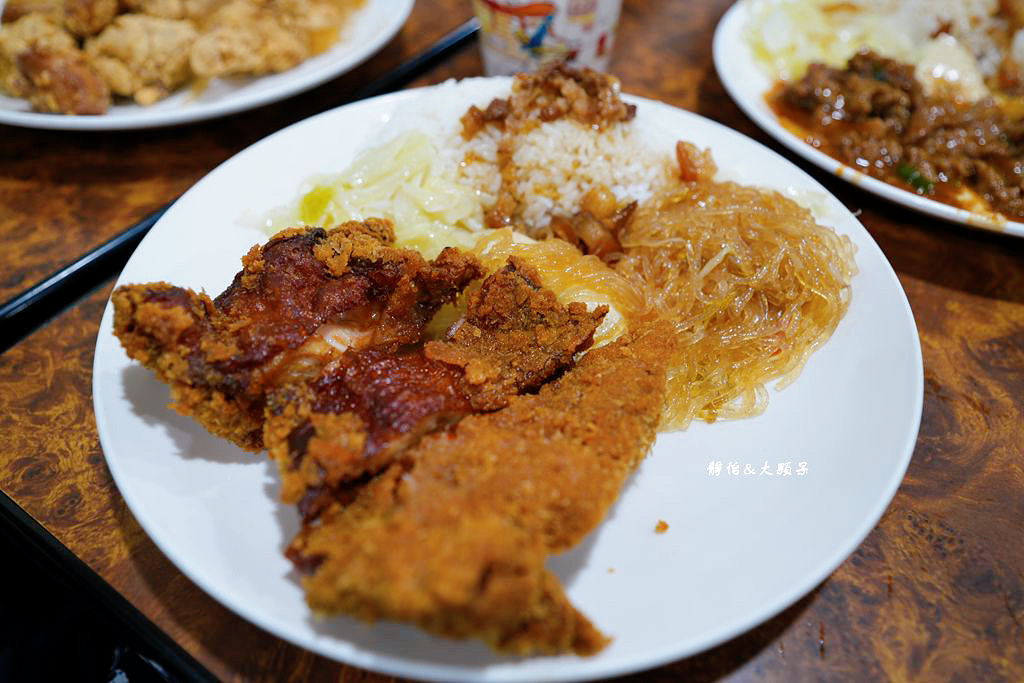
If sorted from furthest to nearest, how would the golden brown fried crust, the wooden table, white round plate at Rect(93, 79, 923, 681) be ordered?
the golden brown fried crust, the wooden table, white round plate at Rect(93, 79, 923, 681)

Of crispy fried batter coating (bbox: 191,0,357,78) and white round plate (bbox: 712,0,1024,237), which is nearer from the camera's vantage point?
white round plate (bbox: 712,0,1024,237)

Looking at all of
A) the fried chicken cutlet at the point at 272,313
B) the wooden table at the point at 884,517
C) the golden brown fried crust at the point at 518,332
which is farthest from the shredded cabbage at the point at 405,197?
the wooden table at the point at 884,517

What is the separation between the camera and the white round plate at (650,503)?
1.57m

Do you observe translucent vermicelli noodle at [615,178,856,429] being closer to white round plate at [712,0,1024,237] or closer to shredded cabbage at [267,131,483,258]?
white round plate at [712,0,1024,237]

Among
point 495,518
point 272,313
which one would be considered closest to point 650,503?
point 495,518

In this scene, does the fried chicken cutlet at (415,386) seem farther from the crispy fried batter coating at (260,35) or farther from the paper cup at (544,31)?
the crispy fried batter coating at (260,35)

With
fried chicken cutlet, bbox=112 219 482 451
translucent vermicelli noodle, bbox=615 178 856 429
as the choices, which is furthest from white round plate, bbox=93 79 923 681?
fried chicken cutlet, bbox=112 219 482 451

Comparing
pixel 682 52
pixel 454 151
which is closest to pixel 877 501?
pixel 454 151

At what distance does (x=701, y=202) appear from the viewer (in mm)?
2873

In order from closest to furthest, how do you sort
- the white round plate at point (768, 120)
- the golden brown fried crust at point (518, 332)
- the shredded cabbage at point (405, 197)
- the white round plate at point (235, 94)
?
the golden brown fried crust at point (518, 332) → the shredded cabbage at point (405, 197) → the white round plate at point (768, 120) → the white round plate at point (235, 94)

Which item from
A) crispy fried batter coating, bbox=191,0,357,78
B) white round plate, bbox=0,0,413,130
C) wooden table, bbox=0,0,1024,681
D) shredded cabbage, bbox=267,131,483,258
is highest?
crispy fried batter coating, bbox=191,0,357,78

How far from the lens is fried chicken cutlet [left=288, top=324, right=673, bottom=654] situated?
54.2 inches

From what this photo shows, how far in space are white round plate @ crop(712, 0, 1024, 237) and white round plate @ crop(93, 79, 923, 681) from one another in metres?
0.65

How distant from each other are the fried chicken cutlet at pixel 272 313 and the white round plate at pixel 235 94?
1.63m
